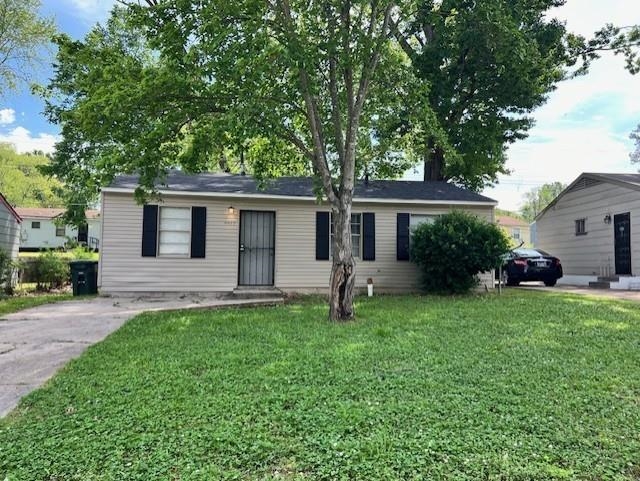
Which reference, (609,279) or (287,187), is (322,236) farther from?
(609,279)

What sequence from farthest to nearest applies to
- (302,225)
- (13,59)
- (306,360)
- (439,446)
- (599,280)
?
(13,59)
(599,280)
(302,225)
(306,360)
(439,446)

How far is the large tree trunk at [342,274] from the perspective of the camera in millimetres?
6832

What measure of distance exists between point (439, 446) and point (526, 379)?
158 centimetres

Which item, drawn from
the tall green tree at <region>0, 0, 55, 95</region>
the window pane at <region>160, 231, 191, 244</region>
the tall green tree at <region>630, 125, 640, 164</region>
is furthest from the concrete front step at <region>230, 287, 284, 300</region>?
the tall green tree at <region>630, 125, 640, 164</region>

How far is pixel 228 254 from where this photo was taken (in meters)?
10.5

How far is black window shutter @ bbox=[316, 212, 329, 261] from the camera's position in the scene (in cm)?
1089

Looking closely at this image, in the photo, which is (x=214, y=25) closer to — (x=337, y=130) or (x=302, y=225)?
(x=337, y=130)

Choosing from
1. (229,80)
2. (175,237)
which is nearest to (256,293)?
(175,237)

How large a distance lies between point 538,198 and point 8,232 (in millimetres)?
65868

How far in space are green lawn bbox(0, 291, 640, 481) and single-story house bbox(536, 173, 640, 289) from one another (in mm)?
8702

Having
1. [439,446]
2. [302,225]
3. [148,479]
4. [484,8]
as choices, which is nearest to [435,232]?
[302,225]

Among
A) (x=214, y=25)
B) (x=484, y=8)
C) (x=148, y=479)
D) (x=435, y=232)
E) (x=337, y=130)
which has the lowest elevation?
(x=148, y=479)

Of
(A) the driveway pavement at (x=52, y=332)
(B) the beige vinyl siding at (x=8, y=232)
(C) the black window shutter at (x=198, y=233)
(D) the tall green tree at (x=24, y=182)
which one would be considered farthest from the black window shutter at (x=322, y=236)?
(D) the tall green tree at (x=24, y=182)

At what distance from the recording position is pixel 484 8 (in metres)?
10.0
